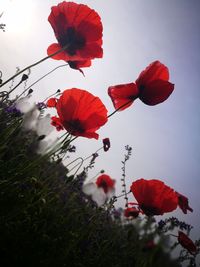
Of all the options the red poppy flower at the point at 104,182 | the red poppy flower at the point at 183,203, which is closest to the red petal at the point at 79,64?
the red poppy flower at the point at 183,203

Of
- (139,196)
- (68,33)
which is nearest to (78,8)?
(68,33)

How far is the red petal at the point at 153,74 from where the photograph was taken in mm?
2473

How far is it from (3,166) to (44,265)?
0.91m

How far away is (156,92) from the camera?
242 centimetres

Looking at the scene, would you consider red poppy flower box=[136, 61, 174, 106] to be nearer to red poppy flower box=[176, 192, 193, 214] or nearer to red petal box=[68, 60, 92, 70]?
red petal box=[68, 60, 92, 70]

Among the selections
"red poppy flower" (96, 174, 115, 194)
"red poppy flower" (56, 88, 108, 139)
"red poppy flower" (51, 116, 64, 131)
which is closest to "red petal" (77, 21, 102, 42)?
"red poppy flower" (56, 88, 108, 139)

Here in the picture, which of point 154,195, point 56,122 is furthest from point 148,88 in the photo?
point 56,122

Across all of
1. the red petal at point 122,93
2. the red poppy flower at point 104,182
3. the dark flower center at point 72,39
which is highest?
the red petal at point 122,93

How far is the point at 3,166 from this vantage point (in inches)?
103

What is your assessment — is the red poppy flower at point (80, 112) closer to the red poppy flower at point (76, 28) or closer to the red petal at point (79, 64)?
the red petal at point (79, 64)

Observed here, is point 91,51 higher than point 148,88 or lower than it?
lower

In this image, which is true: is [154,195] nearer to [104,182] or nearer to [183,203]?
[183,203]

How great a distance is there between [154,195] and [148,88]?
0.99 m

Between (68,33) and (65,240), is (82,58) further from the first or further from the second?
(65,240)
